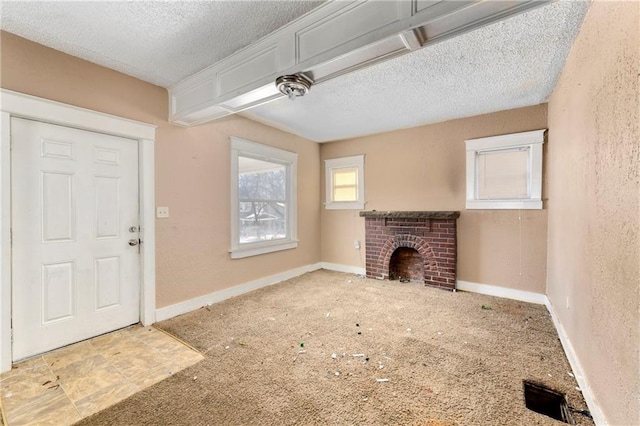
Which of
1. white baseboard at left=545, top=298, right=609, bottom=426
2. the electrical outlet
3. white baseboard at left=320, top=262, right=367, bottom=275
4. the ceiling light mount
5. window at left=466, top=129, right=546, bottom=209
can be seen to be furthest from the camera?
white baseboard at left=320, top=262, right=367, bottom=275

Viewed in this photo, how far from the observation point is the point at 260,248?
408cm

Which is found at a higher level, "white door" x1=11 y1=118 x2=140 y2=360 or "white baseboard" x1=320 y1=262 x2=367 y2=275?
"white door" x1=11 y1=118 x2=140 y2=360

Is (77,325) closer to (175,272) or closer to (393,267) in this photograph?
(175,272)

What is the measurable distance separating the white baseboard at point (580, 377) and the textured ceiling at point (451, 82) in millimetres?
2409

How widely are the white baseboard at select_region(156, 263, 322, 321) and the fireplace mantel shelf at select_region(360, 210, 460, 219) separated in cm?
160

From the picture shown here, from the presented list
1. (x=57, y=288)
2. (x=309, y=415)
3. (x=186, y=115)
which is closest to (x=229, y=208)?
(x=186, y=115)

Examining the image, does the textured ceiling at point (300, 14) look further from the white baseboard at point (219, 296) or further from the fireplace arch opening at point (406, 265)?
the white baseboard at point (219, 296)

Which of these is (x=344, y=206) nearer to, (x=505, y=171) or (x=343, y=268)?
(x=343, y=268)

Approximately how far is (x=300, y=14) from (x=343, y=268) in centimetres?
408

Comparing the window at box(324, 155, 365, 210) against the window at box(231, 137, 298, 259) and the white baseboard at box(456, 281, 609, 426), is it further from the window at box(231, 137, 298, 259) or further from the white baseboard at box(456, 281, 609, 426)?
the white baseboard at box(456, 281, 609, 426)

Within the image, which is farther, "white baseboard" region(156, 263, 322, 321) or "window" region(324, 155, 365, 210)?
"window" region(324, 155, 365, 210)

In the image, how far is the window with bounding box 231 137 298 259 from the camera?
375 centimetres

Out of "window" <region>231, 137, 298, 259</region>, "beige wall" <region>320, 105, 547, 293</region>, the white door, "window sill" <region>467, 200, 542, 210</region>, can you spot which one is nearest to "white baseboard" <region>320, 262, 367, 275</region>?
"beige wall" <region>320, 105, 547, 293</region>

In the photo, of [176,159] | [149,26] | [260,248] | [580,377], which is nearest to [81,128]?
[176,159]
